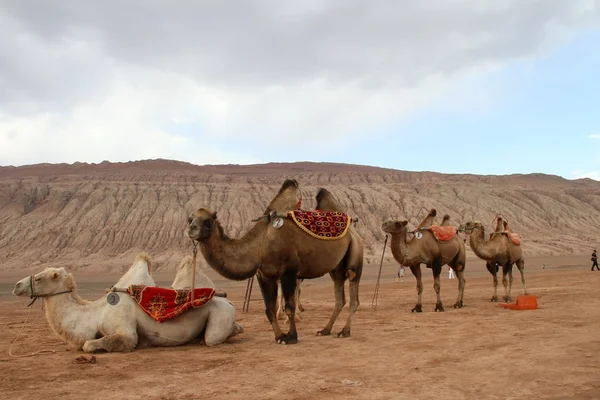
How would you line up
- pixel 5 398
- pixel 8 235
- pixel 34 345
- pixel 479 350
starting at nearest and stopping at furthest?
pixel 5 398
pixel 479 350
pixel 34 345
pixel 8 235

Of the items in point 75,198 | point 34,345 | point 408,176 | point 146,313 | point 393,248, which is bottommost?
point 34,345

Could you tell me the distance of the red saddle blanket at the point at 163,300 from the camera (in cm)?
829

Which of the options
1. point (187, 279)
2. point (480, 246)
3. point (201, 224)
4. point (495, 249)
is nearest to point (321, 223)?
point (201, 224)

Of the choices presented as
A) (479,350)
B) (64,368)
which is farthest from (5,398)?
(479,350)

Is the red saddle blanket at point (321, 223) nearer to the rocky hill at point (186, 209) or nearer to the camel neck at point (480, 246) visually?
the camel neck at point (480, 246)

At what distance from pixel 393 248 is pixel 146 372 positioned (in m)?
8.44

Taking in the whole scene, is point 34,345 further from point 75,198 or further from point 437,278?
point 75,198

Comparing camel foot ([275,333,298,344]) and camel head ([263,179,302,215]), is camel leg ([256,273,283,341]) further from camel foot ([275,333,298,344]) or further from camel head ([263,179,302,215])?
camel head ([263,179,302,215])

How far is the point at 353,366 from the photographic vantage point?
272 inches

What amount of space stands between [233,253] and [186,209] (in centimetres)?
5769

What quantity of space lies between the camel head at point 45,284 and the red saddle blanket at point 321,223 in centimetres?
391

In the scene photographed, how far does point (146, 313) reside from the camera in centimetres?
833

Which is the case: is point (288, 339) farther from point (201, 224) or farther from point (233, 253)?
point (201, 224)

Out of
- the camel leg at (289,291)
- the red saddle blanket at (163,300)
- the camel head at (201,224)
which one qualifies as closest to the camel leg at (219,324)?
the red saddle blanket at (163,300)
